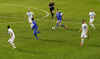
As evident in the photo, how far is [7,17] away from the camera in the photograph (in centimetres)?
4938

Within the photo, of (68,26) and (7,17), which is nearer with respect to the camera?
(68,26)

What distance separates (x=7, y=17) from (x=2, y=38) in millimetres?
17299

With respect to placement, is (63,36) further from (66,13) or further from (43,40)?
(66,13)

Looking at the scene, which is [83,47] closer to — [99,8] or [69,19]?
[69,19]

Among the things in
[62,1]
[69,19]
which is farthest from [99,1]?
[69,19]

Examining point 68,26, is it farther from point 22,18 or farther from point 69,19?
point 22,18

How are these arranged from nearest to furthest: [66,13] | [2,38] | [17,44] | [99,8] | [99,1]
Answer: [17,44], [2,38], [66,13], [99,8], [99,1]

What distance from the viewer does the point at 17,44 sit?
29.5m

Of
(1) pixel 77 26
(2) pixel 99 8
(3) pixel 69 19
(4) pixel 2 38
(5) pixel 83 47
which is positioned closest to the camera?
(5) pixel 83 47

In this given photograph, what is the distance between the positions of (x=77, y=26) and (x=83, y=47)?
12.8 meters

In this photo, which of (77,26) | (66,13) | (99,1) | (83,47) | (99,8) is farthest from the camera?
(99,1)

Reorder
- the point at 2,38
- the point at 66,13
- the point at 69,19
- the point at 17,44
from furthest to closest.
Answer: the point at 66,13, the point at 69,19, the point at 2,38, the point at 17,44

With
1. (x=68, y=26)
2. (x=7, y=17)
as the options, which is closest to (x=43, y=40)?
(x=68, y=26)

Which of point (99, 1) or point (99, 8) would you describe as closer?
point (99, 8)
